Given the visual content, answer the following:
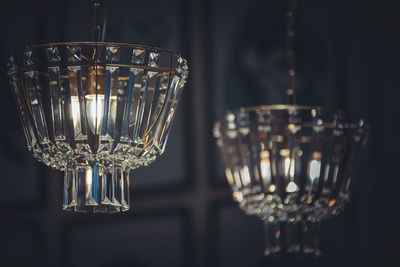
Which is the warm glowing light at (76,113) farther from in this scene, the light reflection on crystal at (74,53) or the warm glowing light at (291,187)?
the warm glowing light at (291,187)

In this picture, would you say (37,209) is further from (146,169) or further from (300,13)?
(300,13)

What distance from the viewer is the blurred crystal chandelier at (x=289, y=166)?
171 centimetres

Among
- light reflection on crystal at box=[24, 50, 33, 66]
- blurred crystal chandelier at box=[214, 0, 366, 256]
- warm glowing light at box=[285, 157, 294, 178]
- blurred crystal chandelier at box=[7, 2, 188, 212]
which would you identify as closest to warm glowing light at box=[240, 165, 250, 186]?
blurred crystal chandelier at box=[214, 0, 366, 256]

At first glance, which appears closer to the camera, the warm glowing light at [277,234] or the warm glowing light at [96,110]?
the warm glowing light at [96,110]

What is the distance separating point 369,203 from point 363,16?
1.14 m

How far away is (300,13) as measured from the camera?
3428mm

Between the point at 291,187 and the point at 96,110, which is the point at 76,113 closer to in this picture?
the point at 96,110

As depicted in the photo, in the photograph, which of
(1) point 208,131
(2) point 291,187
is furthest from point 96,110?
(1) point 208,131

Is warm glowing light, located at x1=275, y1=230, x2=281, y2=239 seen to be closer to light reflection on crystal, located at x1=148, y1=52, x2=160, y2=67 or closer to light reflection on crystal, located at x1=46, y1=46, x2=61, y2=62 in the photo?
light reflection on crystal, located at x1=148, y1=52, x2=160, y2=67

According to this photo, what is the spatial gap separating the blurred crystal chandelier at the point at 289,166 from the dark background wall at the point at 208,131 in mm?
1250

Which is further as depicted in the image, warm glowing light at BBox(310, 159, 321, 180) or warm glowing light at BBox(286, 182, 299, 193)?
warm glowing light at BBox(310, 159, 321, 180)

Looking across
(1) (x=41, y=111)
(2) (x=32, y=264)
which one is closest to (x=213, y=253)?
(2) (x=32, y=264)

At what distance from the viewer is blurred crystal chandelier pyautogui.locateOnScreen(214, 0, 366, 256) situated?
1.71 m

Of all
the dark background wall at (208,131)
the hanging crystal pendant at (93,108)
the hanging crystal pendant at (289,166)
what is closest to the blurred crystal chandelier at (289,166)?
the hanging crystal pendant at (289,166)
